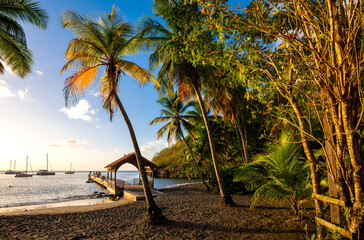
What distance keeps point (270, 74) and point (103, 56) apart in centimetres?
765

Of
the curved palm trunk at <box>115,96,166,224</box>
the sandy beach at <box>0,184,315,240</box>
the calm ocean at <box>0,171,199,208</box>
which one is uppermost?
the curved palm trunk at <box>115,96,166,224</box>

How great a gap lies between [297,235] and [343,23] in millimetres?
5121

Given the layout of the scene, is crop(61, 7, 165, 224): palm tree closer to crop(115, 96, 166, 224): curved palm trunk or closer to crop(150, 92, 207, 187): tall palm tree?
crop(115, 96, 166, 224): curved palm trunk

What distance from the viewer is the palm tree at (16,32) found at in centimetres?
949

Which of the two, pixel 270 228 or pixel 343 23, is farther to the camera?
pixel 270 228

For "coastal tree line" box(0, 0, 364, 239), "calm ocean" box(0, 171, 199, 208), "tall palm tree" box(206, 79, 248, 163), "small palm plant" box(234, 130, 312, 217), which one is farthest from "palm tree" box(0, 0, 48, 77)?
"calm ocean" box(0, 171, 199, 208)

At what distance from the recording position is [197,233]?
626cm

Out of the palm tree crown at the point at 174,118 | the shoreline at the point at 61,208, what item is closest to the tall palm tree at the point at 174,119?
the palm tree crown at the point at 174,118

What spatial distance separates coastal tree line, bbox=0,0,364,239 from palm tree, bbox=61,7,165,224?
0.04 metres

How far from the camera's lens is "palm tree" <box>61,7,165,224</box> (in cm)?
806

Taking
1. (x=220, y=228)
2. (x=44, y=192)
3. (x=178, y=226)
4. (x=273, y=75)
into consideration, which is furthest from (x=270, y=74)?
(x=44, y=192)

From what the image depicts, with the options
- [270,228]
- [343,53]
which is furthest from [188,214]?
[343,53]

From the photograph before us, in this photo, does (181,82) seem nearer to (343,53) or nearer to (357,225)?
(343,53)

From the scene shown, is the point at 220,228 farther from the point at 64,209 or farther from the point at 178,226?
the point at 64,209
